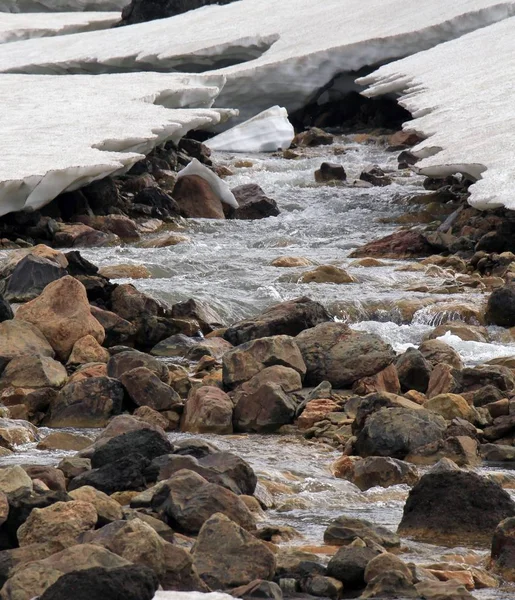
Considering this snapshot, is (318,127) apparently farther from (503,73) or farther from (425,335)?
(425,335)

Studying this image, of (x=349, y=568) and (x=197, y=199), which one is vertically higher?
(x=349, y=568)

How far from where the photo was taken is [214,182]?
46.9 ft

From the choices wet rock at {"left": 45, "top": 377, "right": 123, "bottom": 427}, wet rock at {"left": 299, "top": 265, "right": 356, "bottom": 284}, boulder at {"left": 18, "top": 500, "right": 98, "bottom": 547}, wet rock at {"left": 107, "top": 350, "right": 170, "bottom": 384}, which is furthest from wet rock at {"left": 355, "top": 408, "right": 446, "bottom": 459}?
wet rock at {"left": 299, "top": 265, "right": 356, "bottom": 284}

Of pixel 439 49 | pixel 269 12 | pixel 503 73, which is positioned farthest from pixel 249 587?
pixel 269 12

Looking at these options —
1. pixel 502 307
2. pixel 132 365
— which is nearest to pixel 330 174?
pixel 502 307

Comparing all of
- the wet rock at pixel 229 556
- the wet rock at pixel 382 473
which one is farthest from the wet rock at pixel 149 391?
the wet rock at pixel 229 556

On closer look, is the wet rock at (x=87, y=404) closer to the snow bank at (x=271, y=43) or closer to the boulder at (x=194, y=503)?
the boulder at (x=194, y=503)

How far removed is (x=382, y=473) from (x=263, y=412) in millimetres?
1210

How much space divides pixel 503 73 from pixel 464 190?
3515 millimetres

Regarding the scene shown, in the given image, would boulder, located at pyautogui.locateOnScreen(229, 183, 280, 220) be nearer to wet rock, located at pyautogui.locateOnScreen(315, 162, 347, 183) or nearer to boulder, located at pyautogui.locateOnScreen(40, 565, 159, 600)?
wet rock, located at pyautogui.locateOnScreen(315, 162, 347, 183)

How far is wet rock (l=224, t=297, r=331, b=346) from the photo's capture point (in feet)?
25.5

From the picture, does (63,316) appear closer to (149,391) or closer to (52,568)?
(149,391)

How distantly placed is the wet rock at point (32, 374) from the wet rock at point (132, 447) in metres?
1.87

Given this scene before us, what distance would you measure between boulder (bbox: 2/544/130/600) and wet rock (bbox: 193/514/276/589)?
0.36m
